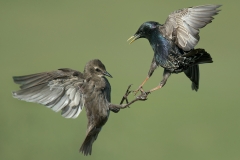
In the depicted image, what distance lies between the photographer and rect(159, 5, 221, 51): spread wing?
892 cm

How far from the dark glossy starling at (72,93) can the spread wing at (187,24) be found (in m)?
1.08

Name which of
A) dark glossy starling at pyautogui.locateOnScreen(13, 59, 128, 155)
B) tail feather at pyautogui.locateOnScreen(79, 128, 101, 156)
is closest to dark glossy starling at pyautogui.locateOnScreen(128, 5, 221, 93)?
dark glossy starling at pyautogui.locateOnScreen(13, 59, 128, 155)

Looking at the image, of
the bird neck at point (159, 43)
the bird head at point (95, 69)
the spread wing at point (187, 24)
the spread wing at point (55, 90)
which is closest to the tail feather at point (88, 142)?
the spread wing at point (55, 90)

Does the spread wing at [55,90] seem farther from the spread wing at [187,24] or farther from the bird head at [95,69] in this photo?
the spread wing at [187,24]

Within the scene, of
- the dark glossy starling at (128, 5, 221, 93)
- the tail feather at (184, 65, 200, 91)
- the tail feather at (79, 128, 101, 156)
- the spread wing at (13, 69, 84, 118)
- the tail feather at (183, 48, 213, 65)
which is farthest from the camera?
the tail feather at (184, 65, 200, 91)

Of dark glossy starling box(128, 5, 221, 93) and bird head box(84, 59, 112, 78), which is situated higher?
dark glossy starling box(128, 5, 221, 93)

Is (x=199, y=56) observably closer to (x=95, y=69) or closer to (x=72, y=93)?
(x=95, y=69)

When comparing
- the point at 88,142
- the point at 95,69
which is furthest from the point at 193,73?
the point at 88,142

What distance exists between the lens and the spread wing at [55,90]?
26.3 feet

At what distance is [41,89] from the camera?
807 centimetres

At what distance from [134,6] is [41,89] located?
1410 centimetres

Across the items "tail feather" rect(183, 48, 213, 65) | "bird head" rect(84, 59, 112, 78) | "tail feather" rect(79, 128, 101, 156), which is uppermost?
"tail feather" rect(183, 48, 213, 65)

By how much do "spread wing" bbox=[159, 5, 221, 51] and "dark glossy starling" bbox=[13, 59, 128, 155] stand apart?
3.54 feet

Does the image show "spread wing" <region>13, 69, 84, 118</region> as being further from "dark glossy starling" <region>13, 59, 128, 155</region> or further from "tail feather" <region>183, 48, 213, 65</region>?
"tail feather" <region>183, 48, 213, 65</region>
